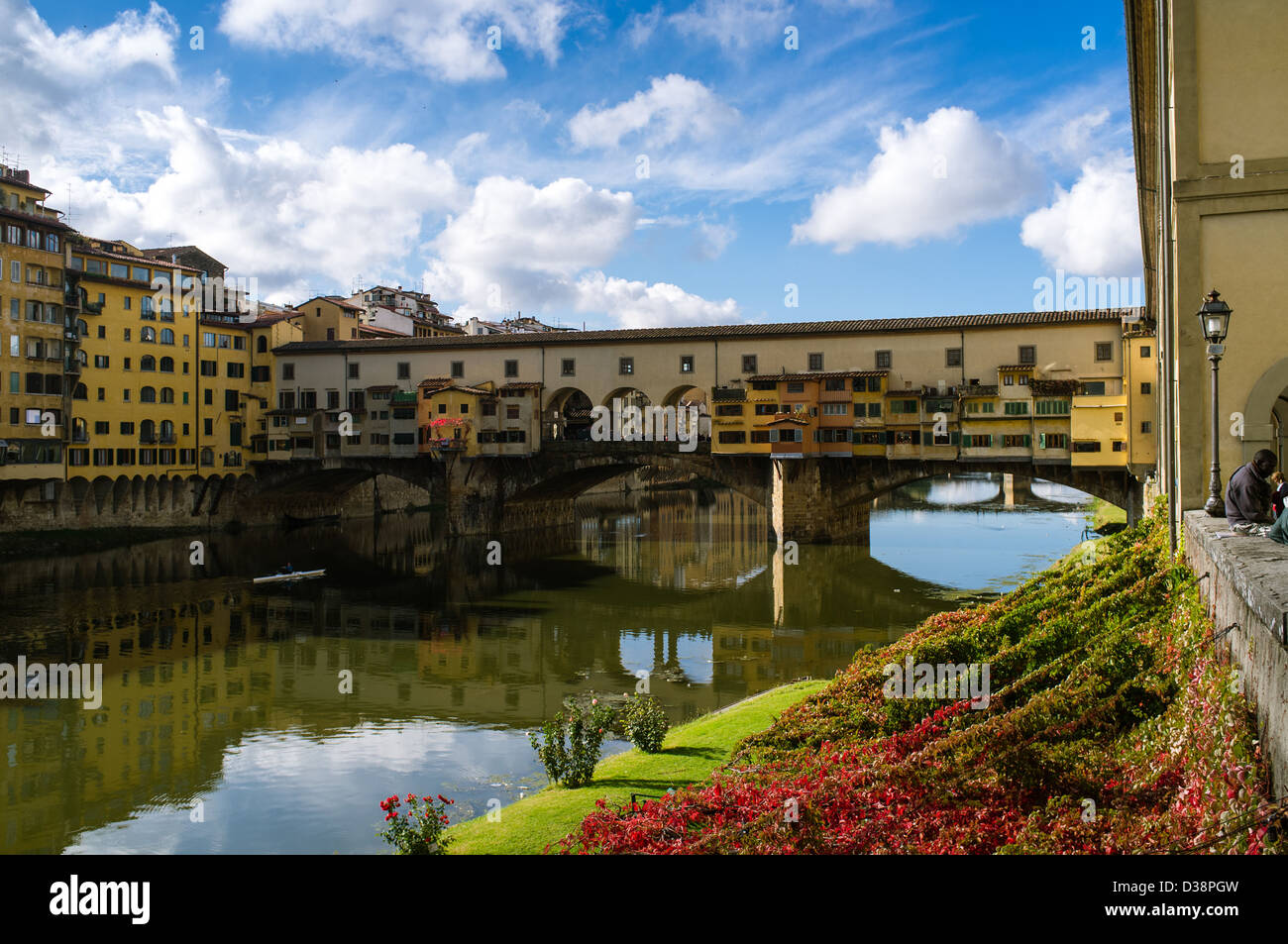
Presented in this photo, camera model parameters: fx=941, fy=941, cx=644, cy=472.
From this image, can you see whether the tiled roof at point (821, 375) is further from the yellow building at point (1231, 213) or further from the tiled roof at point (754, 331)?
the yellow building at point (1231, 213)

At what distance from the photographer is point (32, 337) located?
46.8m

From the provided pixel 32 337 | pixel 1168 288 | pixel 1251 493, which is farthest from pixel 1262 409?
pixel 32 337

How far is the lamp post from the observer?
417 inches

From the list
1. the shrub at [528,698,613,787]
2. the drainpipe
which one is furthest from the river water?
the drainpipe

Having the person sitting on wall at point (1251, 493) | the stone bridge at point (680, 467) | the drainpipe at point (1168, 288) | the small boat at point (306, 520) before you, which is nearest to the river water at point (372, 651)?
the stone bridge at point (680, 467)

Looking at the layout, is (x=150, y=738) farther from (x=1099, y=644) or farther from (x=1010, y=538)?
(x=1010, y=538)

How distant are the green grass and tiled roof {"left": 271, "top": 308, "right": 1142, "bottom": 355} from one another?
34.2 meters

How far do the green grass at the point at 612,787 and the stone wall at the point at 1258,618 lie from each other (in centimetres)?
693

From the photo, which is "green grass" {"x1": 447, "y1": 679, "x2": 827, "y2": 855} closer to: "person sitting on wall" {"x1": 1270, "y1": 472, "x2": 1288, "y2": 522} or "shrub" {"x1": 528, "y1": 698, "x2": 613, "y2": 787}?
"shrub" {"x1": 528, "y1": 698, "x2": 613, "y2": 787}

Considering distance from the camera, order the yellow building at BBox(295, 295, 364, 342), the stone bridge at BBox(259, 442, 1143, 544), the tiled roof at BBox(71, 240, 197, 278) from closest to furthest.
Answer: the stone bridge at BBox(259, 442, 1143, 544) → the tiled roof at BBox(71, 240, 197, 278) → the yellow building at BBox(295, 295, 364, 342)

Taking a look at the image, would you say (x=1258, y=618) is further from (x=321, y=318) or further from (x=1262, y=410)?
(x=321, y=318)

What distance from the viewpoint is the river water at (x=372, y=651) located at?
16031 millimetres
